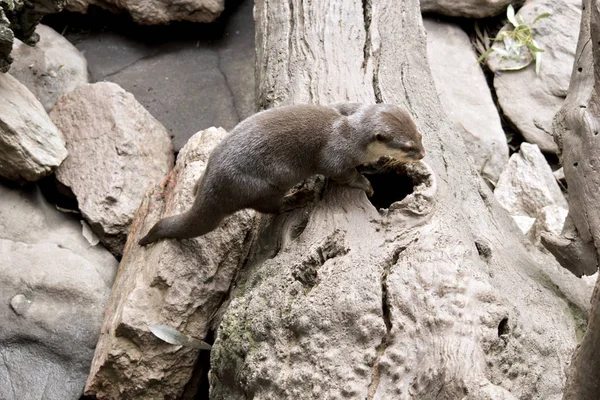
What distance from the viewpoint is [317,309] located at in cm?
250

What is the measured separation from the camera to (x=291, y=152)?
312 centimetres

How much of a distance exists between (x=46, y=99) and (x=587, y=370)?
14.0ft

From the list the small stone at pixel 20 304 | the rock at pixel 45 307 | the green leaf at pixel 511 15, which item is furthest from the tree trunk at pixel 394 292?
the green leaf at pixel 511 15

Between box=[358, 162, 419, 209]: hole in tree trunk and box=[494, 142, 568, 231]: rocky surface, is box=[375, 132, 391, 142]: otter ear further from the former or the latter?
box=[494, 142, 568, 231]: rocky surface

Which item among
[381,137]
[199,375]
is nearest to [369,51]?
[381,137]

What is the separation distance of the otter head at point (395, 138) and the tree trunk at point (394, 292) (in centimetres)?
10

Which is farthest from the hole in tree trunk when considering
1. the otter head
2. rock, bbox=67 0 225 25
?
rock, bbox=67 0 225 25

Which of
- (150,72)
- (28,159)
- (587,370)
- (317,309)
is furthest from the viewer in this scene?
(150,72)

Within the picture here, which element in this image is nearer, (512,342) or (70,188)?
(512,342)

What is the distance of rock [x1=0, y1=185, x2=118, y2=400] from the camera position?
11.7ft

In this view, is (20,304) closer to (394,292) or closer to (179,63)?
(394,292)

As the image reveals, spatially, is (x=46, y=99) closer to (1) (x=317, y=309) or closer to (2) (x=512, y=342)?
(1) (x=317, y=309)

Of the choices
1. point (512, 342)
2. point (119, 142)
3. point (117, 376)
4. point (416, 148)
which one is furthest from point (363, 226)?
point (119, 142)

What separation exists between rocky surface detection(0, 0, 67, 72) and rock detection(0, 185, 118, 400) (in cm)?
99
